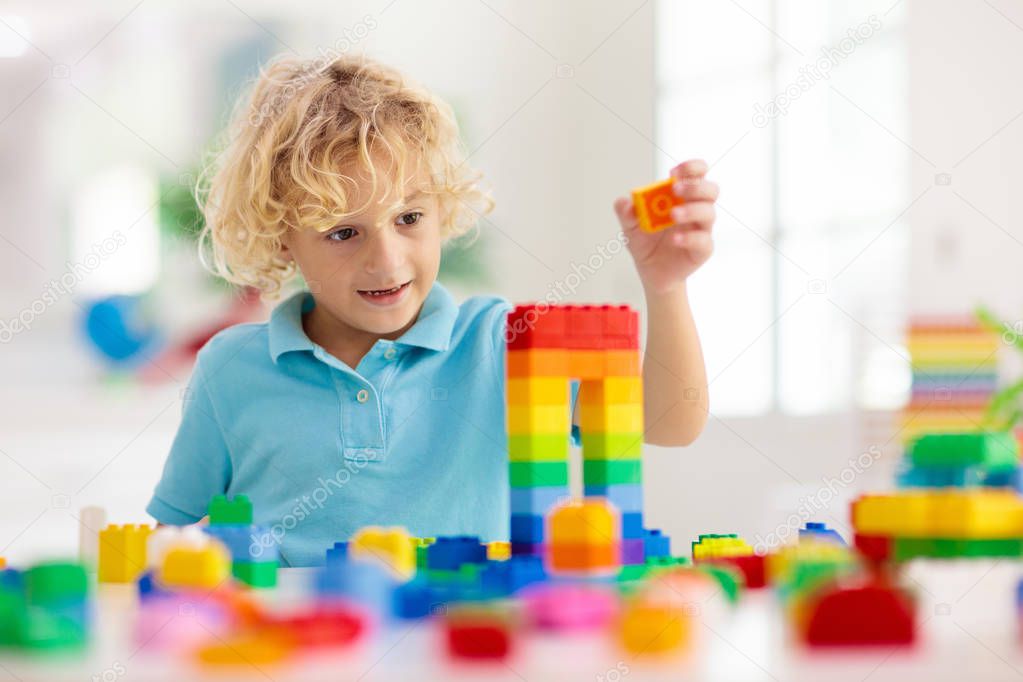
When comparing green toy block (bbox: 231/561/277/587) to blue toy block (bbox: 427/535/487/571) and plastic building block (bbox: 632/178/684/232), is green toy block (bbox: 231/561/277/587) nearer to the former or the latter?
blue toy block (bbox: 427/535/487/571)

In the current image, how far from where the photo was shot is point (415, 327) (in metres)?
1.30

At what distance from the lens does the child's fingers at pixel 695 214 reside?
2.69 feet

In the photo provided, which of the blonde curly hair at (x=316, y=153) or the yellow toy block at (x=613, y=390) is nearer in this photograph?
the yellow toy block at (x=613, y=390)

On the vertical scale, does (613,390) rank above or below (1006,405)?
below

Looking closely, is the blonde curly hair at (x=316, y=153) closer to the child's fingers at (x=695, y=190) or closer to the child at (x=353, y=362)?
the child at (x=353, y=362)

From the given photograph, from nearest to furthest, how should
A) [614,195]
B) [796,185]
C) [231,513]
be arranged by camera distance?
[231,513] < [796,185] < [614,195]

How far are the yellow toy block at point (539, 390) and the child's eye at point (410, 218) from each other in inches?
20.9

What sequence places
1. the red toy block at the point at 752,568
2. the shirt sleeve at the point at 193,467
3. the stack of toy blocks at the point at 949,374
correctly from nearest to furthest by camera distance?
the red toy block at the point at 752,568 < the shirt sleeve at the point at 193,467 < the stack of toy blocks at the point at 949,374

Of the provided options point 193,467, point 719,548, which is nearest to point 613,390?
point 719,548

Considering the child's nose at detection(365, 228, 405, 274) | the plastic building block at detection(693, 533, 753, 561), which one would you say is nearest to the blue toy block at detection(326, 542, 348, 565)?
the plastic building block at detection(693, 533, 753, 561)

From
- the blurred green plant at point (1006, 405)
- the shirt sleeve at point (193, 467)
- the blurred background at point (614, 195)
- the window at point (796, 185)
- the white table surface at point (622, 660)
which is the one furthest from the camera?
the window at point (796, 185)

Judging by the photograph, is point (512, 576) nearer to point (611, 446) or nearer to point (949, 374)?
point (611, 446)

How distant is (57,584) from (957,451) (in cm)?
51

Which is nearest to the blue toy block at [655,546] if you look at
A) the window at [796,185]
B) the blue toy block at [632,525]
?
the blue toy block at [632,525]
